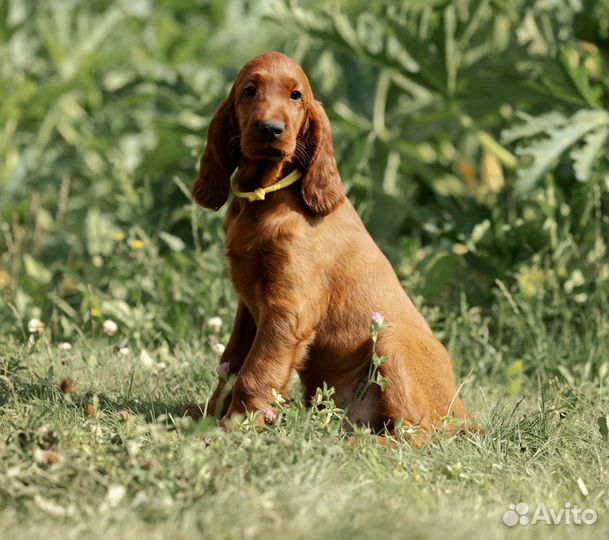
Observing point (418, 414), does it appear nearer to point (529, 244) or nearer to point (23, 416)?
point (23, 416)

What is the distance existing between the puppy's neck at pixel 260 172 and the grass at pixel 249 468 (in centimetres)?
82

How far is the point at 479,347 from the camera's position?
5141 millimetres

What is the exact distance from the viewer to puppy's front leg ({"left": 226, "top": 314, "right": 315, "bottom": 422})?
3.53 m

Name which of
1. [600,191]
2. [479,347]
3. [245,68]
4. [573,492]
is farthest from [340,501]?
[600,191]

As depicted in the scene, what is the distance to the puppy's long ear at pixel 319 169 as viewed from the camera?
3.63 m

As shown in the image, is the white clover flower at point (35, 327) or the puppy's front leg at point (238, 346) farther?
the white clover flower at point (35, 327)

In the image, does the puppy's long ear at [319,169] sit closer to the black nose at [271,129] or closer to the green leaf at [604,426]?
the black nose at [271,129]

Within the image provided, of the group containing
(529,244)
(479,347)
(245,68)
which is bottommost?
(479,347)

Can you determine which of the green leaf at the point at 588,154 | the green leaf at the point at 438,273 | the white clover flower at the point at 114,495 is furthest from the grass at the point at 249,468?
the green leaf at the point at 588,154

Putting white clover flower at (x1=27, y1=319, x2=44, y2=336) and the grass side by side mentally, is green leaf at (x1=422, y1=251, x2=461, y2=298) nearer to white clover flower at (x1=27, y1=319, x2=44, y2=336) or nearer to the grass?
the grass

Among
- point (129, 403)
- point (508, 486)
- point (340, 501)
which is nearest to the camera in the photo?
point (340, 501)

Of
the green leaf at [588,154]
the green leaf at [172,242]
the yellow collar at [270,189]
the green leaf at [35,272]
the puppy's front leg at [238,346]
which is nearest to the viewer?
the yellow collar at [270,189]

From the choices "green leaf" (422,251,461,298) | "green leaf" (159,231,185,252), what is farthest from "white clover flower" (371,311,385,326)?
"green leaf" (159,231,185,252)

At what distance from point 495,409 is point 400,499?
0.95m
